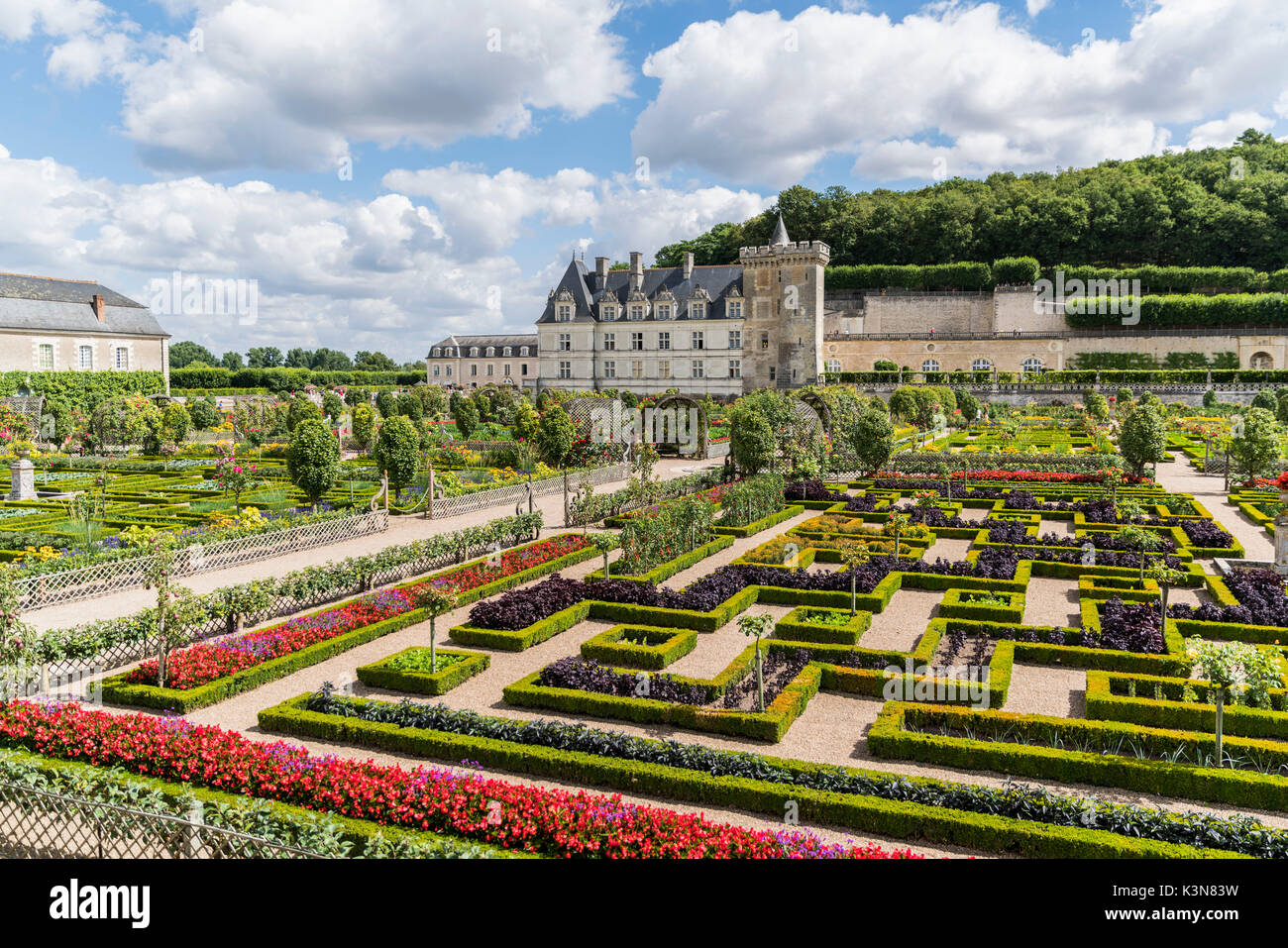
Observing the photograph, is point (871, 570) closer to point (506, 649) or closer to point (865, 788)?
point (506, 649)

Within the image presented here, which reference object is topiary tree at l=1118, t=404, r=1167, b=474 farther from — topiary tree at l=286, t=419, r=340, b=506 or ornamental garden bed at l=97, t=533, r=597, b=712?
topiary tree at l=286, t=419, r=340, b=506

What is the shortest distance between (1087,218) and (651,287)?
37527 millimetres

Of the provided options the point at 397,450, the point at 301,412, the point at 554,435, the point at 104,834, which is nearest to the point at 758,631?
the point at 104,834

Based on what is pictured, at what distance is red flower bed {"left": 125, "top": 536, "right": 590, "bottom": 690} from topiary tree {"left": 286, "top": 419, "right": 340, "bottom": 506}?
6.38 meters

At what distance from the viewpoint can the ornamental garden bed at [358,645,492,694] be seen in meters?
11.5

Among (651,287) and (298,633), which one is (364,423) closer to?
(298,633)

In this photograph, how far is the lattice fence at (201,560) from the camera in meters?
14.8

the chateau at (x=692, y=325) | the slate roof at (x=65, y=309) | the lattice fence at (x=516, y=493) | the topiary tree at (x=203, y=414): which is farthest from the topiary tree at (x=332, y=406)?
the chateau at (x=692, y=325)

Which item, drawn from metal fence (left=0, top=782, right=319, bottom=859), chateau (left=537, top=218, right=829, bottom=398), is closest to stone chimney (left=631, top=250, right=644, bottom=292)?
chateau (left=537, top=218, right=829, bottom=398)

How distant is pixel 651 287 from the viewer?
65188 mm

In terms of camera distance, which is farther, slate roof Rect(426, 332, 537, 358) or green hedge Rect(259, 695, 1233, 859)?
slate roof Rect(426, 332, 537, 358)

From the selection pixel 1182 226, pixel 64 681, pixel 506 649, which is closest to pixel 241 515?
pixel 64 681

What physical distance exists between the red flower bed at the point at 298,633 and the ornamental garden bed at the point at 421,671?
1.20 meters
